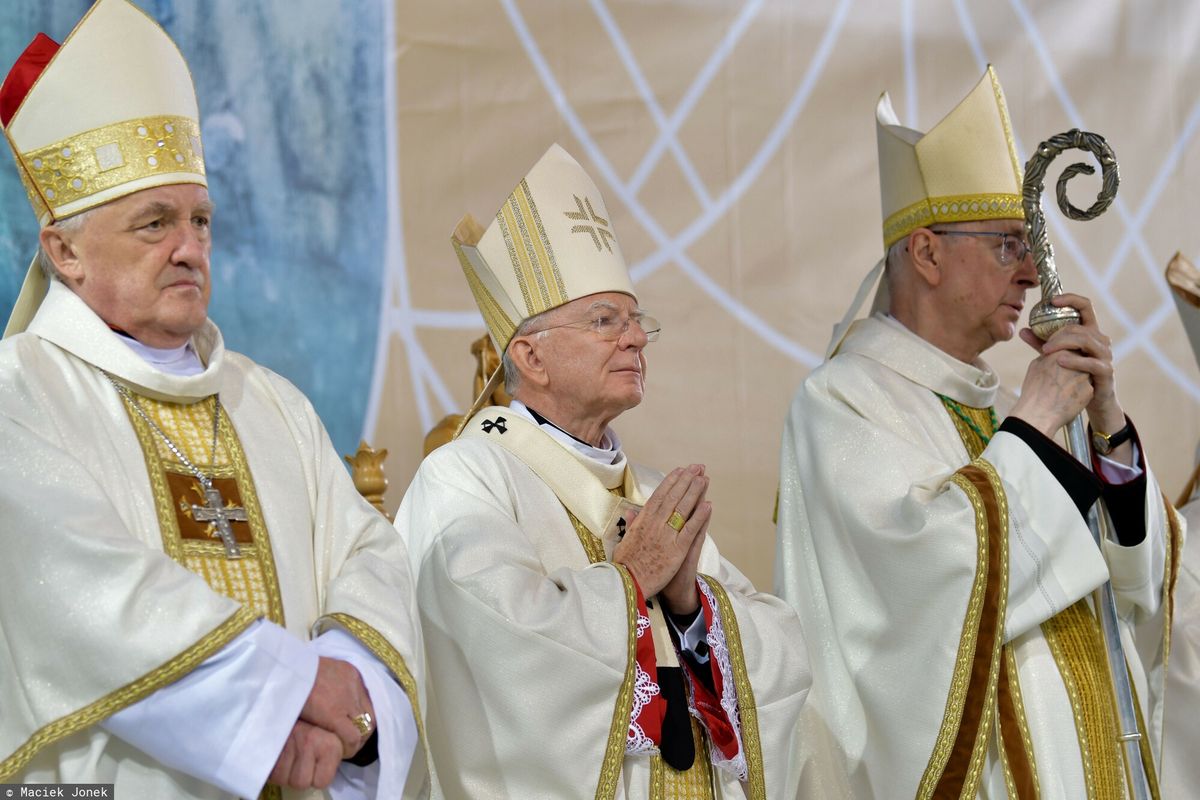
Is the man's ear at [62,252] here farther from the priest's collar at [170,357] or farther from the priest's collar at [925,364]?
the priest's collar at [925,364]

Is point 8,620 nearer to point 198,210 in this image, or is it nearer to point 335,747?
point 335,747

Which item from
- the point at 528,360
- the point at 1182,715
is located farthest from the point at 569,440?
the point at 1182,715

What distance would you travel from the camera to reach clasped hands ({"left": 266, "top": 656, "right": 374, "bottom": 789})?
9.55 feet

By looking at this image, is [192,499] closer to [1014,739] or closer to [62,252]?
[62,252]

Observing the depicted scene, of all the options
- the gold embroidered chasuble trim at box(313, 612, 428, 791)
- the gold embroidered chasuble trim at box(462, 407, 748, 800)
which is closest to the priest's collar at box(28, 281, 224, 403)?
the gold embroidered chasuble trim at box(313, 612, 428, 791)

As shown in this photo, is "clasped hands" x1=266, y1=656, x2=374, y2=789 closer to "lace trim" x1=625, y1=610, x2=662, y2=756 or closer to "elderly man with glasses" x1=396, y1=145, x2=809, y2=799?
"elderly man with glasses" x1=396, y1=145, x2=809, y2=799

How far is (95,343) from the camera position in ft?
10.5

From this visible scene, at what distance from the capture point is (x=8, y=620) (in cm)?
290

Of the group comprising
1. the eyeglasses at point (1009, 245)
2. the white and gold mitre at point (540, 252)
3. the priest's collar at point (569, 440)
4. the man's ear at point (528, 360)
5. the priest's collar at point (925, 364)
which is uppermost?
the eyeglasses at point (1009, 245)

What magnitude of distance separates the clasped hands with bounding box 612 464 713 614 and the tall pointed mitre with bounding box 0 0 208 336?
4.16ft

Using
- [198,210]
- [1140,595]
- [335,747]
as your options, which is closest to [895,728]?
[1140,595]

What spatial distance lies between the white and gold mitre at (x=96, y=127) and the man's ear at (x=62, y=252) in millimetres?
33

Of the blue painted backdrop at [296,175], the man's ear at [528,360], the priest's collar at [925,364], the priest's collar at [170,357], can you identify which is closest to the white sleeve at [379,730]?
the priest's collar at [170,357]

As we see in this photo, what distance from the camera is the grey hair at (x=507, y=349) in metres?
4.16
